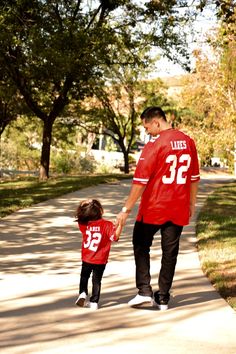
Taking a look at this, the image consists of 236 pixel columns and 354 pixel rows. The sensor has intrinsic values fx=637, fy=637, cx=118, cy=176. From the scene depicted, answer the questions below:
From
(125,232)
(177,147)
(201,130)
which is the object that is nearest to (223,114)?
(201,130)

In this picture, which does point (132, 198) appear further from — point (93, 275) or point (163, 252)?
point (93, 275)

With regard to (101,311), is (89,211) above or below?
above

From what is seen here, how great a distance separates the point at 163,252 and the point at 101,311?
0.79 metres

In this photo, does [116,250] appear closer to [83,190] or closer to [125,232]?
[125,232]

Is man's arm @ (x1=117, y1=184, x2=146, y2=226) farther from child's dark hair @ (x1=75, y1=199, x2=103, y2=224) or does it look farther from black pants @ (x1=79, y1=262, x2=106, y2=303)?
black pants @ (x1=79, y1=262, x2=106, y2=303)

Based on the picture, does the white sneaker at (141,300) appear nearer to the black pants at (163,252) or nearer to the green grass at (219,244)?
the black pants at (163,252)

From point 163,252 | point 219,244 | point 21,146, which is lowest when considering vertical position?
point 219,244

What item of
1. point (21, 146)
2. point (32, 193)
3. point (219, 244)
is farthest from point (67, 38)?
point (21, 146)

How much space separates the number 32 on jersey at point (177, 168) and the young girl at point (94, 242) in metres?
0.69

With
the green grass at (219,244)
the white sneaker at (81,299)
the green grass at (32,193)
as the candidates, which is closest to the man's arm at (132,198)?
the white sneaker at (81,299)

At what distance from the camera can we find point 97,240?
5984mm

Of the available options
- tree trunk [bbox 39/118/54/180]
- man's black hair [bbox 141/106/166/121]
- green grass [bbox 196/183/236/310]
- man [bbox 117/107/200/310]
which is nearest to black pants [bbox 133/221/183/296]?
man [bbox 117/107/200/310]

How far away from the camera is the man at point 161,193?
19.0 feet

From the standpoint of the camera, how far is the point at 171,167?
5812 mm
